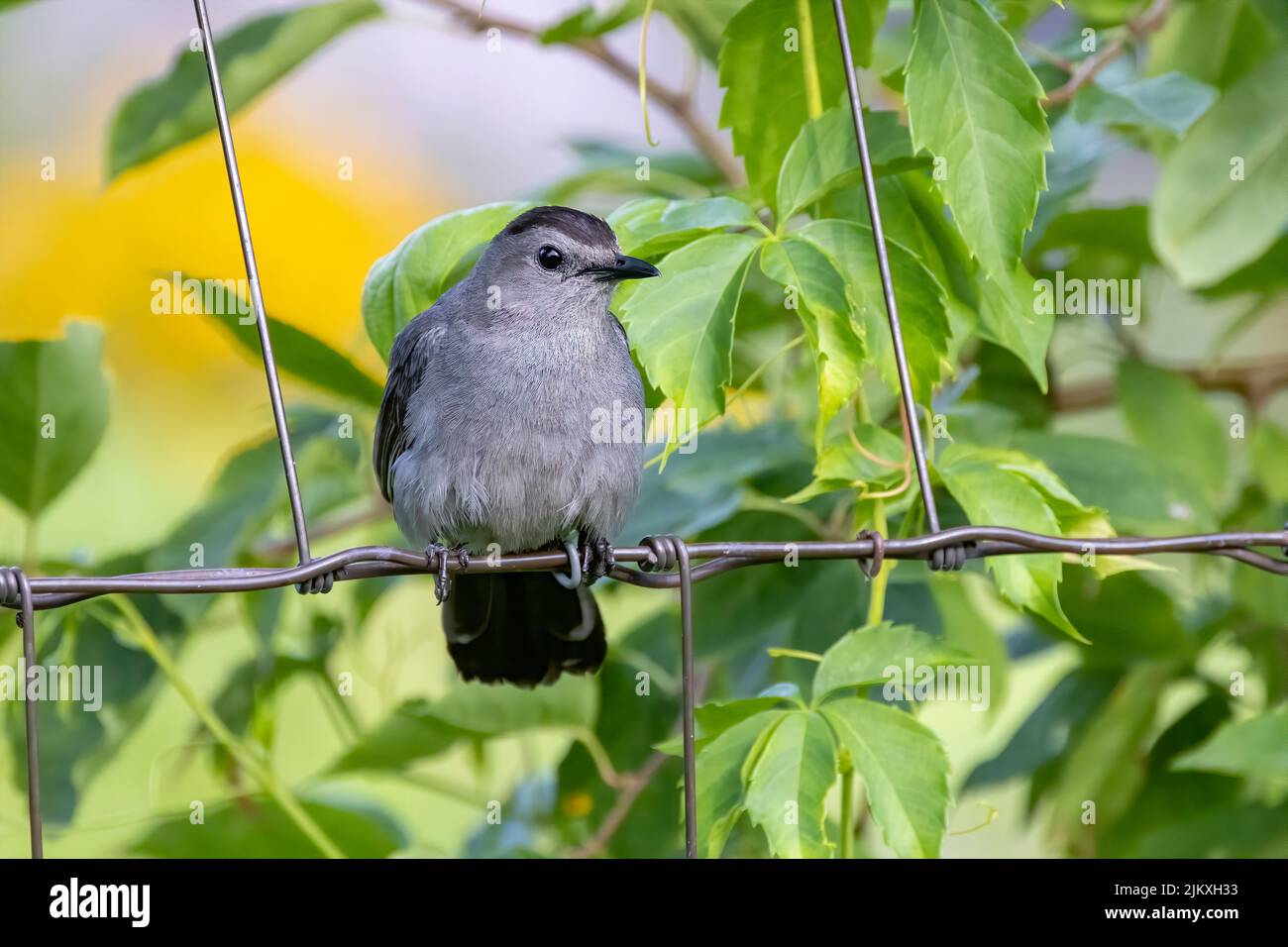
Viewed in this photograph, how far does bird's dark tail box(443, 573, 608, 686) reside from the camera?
2988mm

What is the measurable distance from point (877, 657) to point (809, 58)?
3.36 feet

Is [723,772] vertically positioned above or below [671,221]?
below

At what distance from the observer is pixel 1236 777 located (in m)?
3.40

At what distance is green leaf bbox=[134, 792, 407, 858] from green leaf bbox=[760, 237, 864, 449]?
148 centimetres

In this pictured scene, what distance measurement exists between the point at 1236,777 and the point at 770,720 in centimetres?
188

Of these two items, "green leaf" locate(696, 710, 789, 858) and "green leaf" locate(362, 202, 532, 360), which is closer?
"green leaf" locate(696, 710, 789, 858)

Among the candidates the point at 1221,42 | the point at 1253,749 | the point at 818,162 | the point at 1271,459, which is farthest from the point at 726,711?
the point at 1221,42

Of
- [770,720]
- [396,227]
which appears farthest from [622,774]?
[396,227]

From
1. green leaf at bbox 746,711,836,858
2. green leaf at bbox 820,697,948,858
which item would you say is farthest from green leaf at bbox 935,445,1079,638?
green leaf at bbox 746,711,836,858

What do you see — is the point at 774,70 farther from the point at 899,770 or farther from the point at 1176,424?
the point at 1176,424

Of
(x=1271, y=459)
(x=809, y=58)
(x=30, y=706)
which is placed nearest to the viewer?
(x=30, y=706)

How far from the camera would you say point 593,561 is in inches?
107

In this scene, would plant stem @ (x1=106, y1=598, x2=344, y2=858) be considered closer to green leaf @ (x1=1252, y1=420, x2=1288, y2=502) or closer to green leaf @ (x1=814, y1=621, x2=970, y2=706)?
green leaf @ (x1=814, y1=621, x2=970, y2=706)

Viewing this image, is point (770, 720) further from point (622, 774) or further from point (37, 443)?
point (37, 443)
